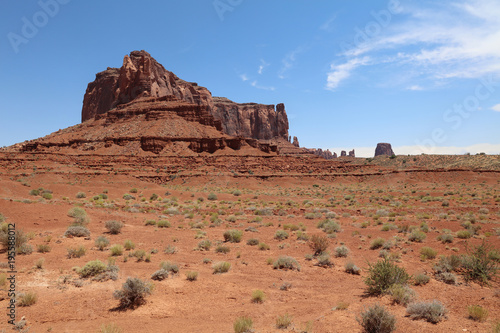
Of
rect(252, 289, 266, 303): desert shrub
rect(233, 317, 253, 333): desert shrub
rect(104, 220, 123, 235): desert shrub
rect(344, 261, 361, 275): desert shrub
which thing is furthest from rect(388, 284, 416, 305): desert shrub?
rect(104, 220, 123, 235): desert shrub

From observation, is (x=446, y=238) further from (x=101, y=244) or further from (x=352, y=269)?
(x=101, y=244)

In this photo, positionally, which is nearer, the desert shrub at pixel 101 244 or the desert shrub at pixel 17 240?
the desert shrub at pixel 17 240

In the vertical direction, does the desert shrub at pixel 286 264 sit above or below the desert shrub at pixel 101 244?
below

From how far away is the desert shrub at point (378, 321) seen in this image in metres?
4.96

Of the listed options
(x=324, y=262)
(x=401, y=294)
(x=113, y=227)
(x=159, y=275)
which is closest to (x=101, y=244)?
(x=113, y=227)

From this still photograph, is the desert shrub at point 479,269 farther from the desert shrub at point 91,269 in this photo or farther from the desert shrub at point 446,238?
the desert shrub at point 91,269

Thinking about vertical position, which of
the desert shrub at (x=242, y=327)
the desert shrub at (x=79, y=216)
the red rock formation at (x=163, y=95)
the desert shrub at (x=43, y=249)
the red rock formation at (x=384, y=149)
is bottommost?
the desert shrub at (x=242, y=327)

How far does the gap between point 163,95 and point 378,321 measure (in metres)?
103

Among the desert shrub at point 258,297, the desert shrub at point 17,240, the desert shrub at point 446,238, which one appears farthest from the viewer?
the desert shrub at point 446,238

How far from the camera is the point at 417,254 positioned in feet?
35.7

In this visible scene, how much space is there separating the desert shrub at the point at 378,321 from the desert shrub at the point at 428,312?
100cm

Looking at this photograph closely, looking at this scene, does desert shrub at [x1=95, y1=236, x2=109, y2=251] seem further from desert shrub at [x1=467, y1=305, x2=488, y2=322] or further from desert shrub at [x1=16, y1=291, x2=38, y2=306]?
desert shrub at [x1=467, y1=305, x2=488, y2=322]

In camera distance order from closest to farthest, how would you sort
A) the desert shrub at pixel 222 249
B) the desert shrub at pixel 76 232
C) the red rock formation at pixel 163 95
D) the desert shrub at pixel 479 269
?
1. the desert shrub at pixel 479 269
2. the desert shrub at pixel 222 249
3. the desert shrub at pixel 76 232
4. the red rock formation at pixel 163 95

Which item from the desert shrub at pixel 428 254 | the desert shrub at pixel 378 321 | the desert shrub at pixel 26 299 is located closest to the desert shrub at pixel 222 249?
the desert shrub at pixel 26 299
